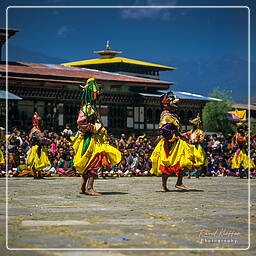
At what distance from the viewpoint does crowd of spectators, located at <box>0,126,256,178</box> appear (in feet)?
66.2

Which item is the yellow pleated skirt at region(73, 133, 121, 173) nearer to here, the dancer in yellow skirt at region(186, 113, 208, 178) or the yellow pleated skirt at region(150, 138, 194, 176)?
the yellow pleated skirt at region(150, 138, 194, 176)

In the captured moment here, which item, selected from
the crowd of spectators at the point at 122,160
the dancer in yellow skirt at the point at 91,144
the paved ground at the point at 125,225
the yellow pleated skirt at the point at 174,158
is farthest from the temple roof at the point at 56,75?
the paved ground at the point at 125,225

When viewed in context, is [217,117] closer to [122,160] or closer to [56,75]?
[56,75]

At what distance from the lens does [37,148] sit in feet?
57.5

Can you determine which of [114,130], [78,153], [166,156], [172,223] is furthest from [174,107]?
[114,130]

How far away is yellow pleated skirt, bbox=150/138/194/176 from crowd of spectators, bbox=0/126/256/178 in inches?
287

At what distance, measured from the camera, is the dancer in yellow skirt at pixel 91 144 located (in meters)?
10.6

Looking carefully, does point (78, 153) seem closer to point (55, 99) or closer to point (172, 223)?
point (172, 223)

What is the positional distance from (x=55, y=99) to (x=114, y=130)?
16.1 feet

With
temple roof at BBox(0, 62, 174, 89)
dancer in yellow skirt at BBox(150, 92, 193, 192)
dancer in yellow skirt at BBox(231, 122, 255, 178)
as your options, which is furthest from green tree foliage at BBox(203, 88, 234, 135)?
dancer in yellow skirt at BBox(150, 92, 193, 192)

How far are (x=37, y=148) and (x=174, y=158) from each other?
22.7 ft

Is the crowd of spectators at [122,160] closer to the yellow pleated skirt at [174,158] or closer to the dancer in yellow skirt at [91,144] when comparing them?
the yellow pleated skirt at [174,158]

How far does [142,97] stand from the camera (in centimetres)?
3919

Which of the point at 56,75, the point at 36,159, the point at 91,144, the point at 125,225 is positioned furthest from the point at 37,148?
the point at 56,75
